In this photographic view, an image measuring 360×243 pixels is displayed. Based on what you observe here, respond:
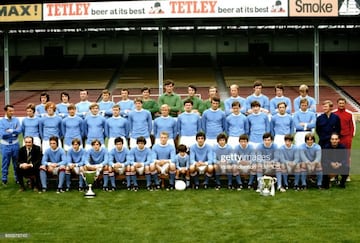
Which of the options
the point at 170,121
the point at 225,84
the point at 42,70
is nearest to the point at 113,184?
the point at 170,121

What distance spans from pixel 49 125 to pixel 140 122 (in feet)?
5.29

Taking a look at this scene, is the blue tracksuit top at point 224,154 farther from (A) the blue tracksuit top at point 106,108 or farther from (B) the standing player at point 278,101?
(A) the blue tracksuit top at point 106,108

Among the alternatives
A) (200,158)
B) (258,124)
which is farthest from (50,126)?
(258,124)

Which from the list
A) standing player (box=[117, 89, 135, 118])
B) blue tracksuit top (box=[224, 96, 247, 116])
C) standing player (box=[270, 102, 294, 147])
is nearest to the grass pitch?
standing player (box=[270, 102, 294, 147])

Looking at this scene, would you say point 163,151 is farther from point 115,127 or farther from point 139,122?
point 115,127

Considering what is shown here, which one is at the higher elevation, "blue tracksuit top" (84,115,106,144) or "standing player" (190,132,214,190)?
"blue tracksuit top" (84,115,106,144)

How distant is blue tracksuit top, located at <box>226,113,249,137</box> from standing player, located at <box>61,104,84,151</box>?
8.69 feet

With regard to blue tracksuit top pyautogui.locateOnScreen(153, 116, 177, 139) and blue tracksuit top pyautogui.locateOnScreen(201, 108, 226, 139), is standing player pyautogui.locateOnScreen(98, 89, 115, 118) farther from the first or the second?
blue tracksuit top pyautogui.locateOnScreen(201, 108, 226, 139)

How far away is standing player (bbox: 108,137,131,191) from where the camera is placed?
964 cm

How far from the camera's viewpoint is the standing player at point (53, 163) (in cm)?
966

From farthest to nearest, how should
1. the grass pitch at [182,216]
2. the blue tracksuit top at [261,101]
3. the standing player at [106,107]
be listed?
the standing player at [106,107] < the blue tracksuit top at [261,101] < the grass pitch at [182,216]

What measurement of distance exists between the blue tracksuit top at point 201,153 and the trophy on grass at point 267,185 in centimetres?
93

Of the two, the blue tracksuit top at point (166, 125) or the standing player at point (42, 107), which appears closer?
the blue tracksuit top at point (166, 125)

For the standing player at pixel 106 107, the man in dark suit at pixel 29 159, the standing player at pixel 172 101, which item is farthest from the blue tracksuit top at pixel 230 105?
the man in dark suit at pixel 29 159
